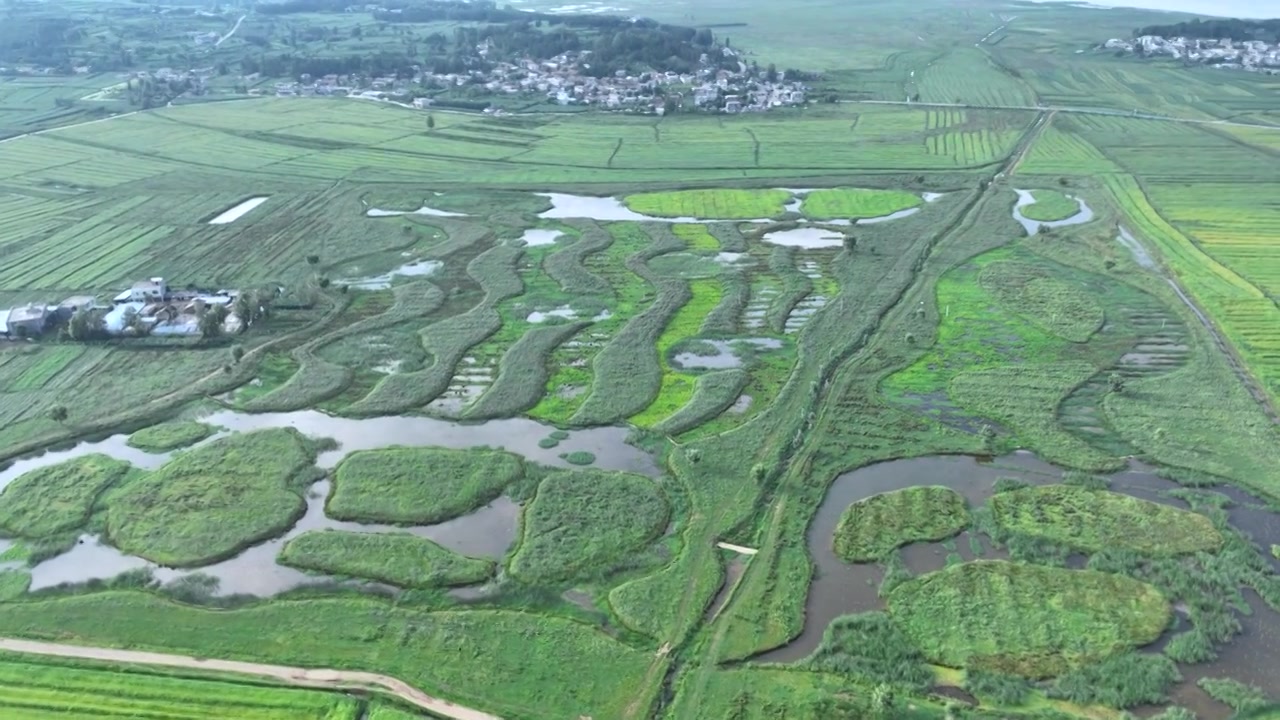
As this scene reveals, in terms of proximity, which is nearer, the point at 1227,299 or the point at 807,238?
the point at 1227,299

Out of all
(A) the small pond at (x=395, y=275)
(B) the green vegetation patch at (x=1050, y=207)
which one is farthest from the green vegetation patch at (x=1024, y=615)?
(B) the green vegetation patch at (x=1050, y=207)

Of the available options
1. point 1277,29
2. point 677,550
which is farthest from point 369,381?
point 1277,29

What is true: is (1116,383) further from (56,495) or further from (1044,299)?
(56,495)

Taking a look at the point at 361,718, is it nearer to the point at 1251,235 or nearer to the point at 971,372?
the point at 971,372

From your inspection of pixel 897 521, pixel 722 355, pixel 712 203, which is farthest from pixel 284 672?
pixel 712 203

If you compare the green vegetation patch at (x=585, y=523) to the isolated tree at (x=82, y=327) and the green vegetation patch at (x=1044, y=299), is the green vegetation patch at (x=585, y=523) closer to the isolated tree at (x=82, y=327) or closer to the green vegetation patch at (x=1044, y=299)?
the green vegetation patch at (x=1044, y=299)
